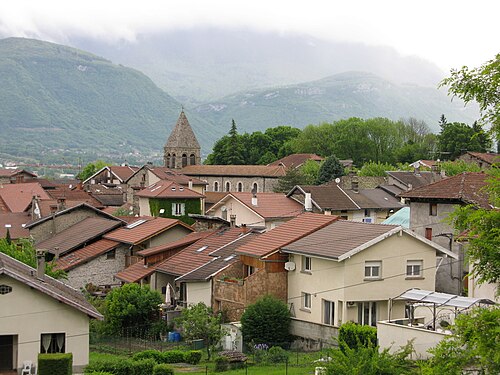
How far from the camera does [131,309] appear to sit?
37.9 m

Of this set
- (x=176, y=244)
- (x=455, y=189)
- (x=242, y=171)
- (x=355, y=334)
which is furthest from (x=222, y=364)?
(x=242, y=171)

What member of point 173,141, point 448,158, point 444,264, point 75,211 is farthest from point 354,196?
point 173,141

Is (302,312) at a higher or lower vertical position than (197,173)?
lower

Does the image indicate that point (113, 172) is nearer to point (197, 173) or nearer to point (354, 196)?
point (197, 173)

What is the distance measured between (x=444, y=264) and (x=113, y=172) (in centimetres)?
8835

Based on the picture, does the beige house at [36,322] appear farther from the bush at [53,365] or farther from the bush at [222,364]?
the bush at [222,364]

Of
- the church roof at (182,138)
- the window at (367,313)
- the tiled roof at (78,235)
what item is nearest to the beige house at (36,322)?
the window at (367,313)

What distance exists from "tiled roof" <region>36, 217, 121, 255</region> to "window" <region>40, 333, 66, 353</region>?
2207 cm

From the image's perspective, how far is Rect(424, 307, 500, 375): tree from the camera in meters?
15.3

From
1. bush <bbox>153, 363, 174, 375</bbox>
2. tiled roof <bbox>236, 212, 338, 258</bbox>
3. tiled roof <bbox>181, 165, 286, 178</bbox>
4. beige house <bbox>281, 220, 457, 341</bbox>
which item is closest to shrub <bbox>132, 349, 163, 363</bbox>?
bush <bbox>153, 363, 174, 375</bbox>

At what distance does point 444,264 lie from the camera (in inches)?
1535

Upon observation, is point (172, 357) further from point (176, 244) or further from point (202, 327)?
point (176, 244)

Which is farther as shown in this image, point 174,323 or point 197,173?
point 197,173

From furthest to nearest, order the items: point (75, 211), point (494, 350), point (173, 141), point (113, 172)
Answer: point (173, 141)
point (113, 172)
point (75, 211)
point (494, 350)
